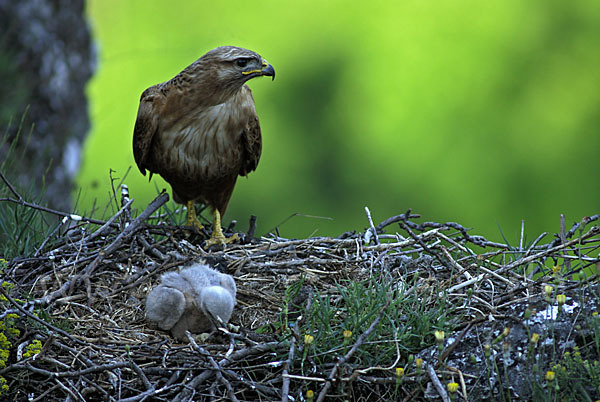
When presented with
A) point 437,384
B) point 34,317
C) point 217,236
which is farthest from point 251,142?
point 437,384

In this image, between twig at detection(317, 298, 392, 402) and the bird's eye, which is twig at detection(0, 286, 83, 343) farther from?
the bird's eye

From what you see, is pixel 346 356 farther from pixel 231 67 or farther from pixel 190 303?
pixel 231 67

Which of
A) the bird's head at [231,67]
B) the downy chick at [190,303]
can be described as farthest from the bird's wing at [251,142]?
Answer: the downy chick at [190,303]

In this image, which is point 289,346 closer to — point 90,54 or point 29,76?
point 29,76

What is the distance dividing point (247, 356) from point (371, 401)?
484 millimetres

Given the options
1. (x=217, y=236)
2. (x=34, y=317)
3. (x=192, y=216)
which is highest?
(x=192, y=216)

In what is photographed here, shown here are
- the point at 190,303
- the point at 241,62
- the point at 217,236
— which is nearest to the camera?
the point at 190,303

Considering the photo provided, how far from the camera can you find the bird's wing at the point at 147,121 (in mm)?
4410

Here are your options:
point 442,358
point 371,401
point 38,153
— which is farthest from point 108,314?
point 38,153

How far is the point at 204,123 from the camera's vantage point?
4.35 meters

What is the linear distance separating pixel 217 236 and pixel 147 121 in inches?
31.2

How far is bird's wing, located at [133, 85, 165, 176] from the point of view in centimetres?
441

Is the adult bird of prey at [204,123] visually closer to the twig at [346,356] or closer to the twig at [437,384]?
the twig at [346,356]

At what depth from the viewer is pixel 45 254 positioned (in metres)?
3.81
